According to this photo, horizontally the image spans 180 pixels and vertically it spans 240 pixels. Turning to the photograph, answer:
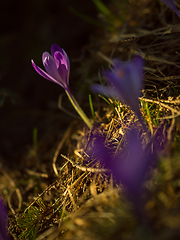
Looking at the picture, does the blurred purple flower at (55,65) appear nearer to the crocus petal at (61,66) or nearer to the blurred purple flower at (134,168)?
the crocus petal at (61,66)

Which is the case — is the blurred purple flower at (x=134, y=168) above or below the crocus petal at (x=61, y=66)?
below

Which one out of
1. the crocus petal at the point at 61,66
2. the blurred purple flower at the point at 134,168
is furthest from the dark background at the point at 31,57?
the blurred purple flower at the point at 134,168

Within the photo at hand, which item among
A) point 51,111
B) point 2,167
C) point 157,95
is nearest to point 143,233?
point 157,95

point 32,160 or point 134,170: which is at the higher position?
point 134,170

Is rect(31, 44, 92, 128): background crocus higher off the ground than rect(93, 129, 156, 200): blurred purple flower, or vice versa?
rect(31, 44, 92, 128): background crocus

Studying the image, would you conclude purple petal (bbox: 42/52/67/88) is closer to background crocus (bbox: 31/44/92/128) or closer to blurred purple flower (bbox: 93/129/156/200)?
background crocus (bbox: 31/44/92/128)

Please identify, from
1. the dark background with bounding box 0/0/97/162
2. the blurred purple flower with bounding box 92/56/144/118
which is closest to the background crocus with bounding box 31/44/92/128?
the blurred purple flower with bounding box 92/56/144/118

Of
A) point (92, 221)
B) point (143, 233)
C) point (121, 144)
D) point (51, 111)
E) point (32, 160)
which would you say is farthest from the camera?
point (51, 111)

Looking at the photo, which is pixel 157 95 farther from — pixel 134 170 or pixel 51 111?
pixel 51 111
